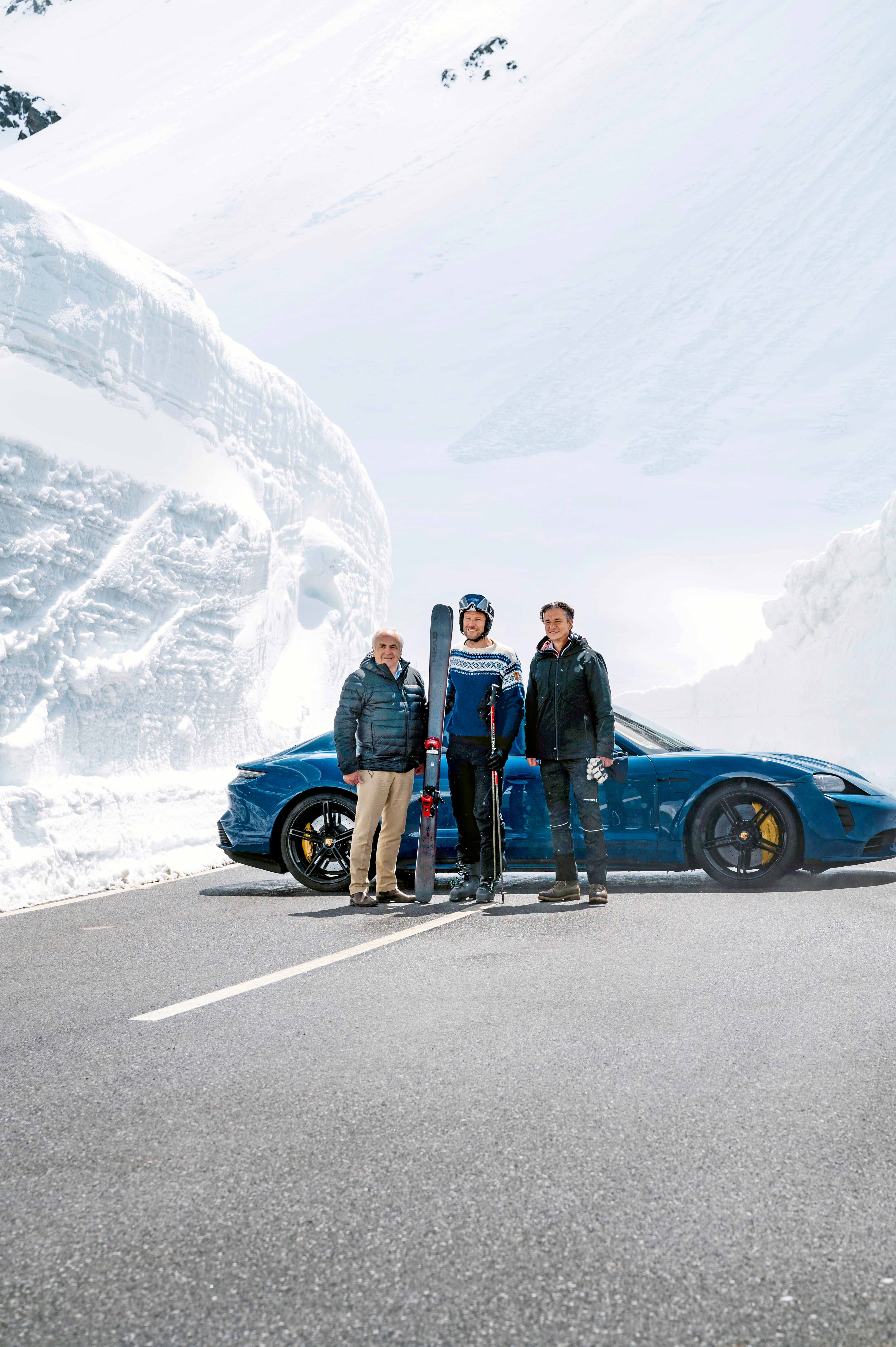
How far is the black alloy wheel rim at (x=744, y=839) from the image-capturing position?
697 centimetres

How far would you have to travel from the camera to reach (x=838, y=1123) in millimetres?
2607

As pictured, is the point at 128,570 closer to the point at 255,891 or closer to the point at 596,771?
the point at 255,891

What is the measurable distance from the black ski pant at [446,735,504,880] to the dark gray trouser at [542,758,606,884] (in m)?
0.34

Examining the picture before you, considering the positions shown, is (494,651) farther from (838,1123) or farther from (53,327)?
(53,327)

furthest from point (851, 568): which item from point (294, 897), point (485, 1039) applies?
point (485, 1039)

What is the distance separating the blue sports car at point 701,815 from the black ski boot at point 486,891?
15.2 inches

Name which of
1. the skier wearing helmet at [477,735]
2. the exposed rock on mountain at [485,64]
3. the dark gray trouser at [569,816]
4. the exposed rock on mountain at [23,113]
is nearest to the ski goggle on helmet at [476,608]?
the skier wearing helmet at [477,735]

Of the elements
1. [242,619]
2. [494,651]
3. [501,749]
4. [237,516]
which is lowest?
[501,749]

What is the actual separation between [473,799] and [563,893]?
2.56 ft

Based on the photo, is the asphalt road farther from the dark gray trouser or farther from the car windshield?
the car windshield

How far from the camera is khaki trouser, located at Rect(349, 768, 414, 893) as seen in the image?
22.0 ft

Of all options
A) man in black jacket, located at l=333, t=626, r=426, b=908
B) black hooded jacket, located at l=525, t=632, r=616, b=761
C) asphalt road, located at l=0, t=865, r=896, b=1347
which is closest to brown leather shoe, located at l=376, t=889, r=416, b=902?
man in black jacket, located at l=333, t=626, r=426, b=908

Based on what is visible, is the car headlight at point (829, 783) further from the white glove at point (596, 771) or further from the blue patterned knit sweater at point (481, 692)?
the blue patterned knit sweater at point (481, 692)

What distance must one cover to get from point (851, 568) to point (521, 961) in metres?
17.0
